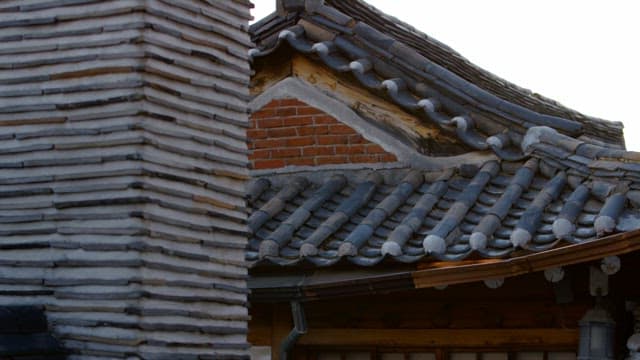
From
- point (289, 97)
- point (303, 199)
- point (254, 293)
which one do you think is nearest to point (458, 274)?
point (254, 293)

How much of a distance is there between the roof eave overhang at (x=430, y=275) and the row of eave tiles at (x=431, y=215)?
5.2 inches

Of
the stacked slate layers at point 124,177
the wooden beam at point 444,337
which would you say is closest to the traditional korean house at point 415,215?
the wooden beam at point 444,337

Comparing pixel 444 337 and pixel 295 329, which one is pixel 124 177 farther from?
pixel 444 337

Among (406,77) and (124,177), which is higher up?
(406,77)

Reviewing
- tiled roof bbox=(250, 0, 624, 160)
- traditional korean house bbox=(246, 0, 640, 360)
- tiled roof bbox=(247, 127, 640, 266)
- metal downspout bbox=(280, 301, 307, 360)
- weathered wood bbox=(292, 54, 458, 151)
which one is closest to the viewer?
traditional korean house bbox=(246, 0, 640, 360)

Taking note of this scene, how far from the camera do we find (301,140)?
30.1ft

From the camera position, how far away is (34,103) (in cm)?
598

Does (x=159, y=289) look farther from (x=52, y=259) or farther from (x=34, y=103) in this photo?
(x=34, y=103)

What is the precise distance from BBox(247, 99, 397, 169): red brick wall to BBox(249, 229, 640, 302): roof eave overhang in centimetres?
152

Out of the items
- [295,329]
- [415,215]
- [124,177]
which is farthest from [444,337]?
[124,177]

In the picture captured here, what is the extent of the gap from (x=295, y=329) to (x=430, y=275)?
1283 millimetres

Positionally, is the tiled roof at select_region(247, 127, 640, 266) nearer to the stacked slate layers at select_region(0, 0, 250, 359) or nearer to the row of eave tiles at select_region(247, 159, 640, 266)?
the row of eave tiles at select_region(247, 159, 640, 266)

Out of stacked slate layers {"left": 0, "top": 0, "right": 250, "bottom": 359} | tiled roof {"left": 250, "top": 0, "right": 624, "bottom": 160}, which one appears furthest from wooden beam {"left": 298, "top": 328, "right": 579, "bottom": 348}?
stacked slate layers {"left": 0, "top": 0, "right": 250, "bottom": 359}

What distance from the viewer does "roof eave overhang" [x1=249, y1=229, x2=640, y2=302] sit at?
20.9ft
